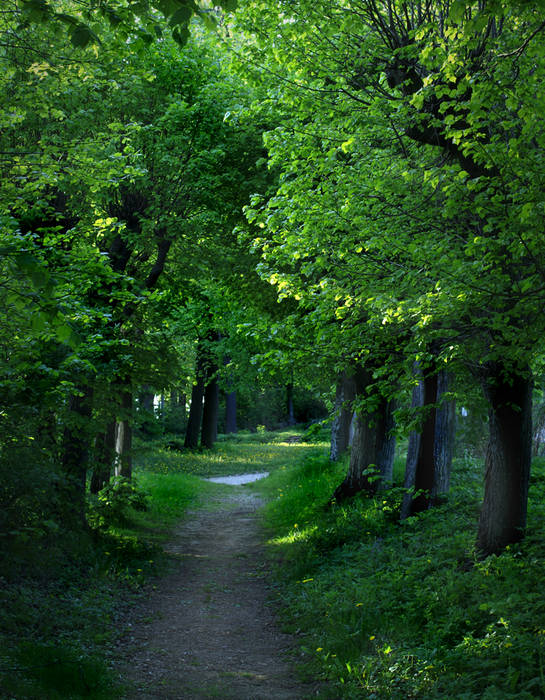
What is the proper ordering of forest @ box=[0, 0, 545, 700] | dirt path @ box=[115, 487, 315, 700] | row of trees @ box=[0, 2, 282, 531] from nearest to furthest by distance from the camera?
forest @ box=[0, 0, 545, 700] < dirt path @ box=[115, 487, 315, 700] < row of trees @ box=[0, 2, 282, 531]

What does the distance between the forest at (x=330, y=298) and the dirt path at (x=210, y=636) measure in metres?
0.32

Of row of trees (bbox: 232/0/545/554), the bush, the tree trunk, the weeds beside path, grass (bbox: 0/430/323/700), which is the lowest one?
the weeds beside path

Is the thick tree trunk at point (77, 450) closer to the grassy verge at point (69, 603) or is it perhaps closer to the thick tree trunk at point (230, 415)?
the grassy verge at point (69, 603)

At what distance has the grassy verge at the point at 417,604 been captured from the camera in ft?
18.5

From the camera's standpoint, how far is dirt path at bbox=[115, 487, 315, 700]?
6484 mm

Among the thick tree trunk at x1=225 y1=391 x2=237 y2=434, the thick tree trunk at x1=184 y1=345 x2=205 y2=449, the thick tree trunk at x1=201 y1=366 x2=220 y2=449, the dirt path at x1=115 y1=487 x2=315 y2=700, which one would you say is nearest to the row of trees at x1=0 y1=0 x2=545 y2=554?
the dirt path at x1=115 y1=487 x2=315 y2=700

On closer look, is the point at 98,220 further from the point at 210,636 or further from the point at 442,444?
the point at 442,444

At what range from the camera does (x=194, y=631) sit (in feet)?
27.3

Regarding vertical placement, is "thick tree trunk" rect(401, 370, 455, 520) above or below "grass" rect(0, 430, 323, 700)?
above

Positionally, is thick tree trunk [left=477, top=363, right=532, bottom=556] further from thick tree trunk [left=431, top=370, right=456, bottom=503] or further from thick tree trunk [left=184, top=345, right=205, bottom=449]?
thick tree trunk [left=184, top=345, right=205, bottom=449]

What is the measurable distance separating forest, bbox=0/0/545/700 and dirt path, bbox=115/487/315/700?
12.6 inches

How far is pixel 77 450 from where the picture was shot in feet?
34.6

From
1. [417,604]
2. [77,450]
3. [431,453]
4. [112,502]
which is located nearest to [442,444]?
[431,453]

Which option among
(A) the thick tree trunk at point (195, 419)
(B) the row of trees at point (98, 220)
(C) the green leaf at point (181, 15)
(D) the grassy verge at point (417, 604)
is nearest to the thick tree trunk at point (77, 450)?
(B) the row of trees at point (98, 220)
